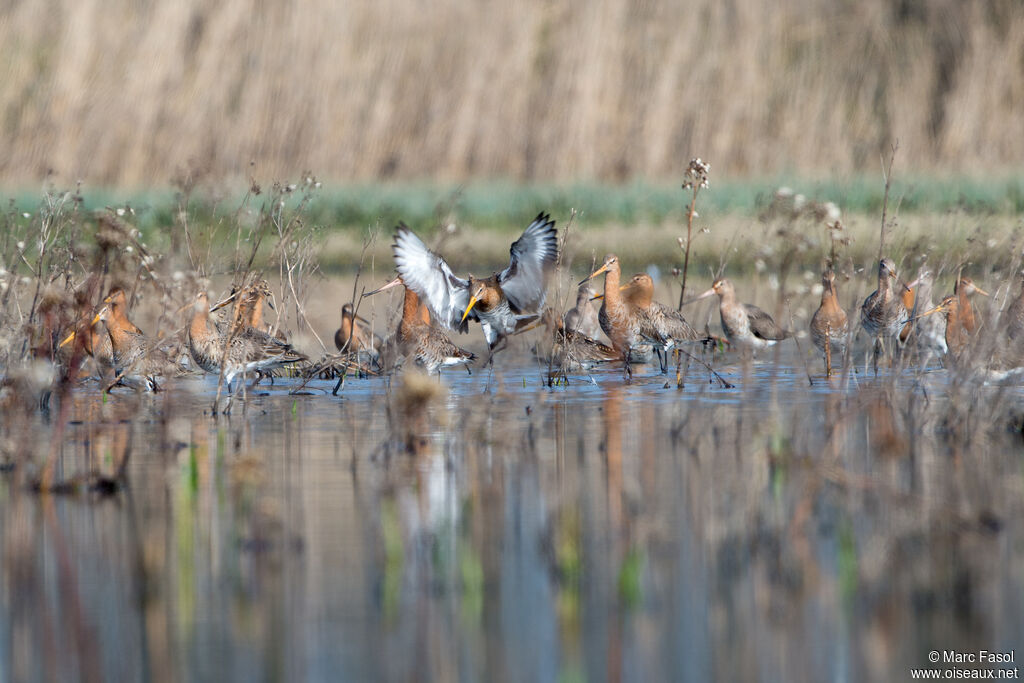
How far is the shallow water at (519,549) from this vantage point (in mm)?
4305

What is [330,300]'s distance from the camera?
49.3 feet

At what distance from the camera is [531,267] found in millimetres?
9906

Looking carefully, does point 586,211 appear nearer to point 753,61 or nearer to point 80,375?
point 753,61

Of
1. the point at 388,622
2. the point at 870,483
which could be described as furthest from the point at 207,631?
the point at 870,483

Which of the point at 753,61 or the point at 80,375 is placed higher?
the point at 753,61

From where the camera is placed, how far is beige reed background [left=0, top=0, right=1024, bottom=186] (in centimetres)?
1800

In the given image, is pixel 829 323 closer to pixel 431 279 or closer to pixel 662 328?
pixel 662 328

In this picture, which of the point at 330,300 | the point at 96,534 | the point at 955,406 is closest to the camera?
the point at 96,534

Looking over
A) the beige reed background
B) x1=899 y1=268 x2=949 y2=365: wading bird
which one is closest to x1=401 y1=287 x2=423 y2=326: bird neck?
Result: x1=899 y1=268 x2=949 y2=365: wading bird

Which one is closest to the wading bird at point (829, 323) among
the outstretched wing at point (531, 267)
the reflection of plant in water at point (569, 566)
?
the outstretched wing at point (531, 267)

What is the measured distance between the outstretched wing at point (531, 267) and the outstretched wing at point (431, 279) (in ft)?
1.06

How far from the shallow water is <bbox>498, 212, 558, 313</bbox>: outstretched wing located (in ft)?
5.72

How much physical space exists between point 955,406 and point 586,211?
9519 millimetres

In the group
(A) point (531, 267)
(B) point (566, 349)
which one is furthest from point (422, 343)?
(B) point (566, 349)
